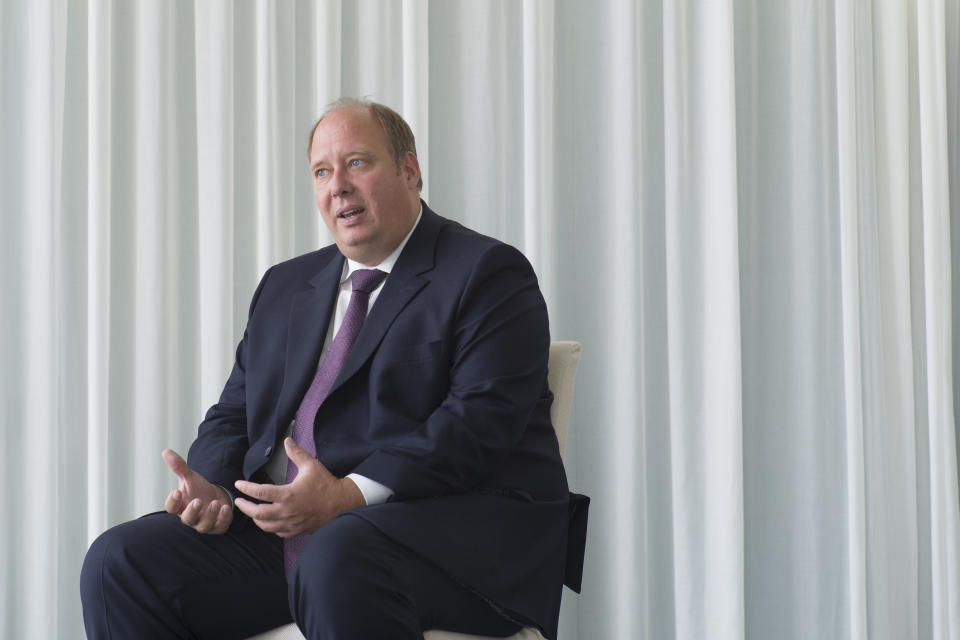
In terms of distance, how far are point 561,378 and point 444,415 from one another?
393mm

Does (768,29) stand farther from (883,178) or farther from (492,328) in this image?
(492,328)

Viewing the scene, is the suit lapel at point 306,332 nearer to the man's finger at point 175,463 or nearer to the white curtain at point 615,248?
the man's finger at point 175,463

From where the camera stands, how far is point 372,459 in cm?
164

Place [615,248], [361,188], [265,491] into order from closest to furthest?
[265,491] < [361,188] < [615,248]

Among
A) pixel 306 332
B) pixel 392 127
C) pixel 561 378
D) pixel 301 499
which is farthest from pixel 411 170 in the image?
pixel 301 499

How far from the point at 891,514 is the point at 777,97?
4.16 feet

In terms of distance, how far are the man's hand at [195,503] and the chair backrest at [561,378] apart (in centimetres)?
70

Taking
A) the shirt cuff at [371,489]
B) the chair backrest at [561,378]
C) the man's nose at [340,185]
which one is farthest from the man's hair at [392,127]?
the shirt cuff at [371,489]

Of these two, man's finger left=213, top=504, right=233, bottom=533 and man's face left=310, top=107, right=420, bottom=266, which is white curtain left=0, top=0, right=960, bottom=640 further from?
man's finger left=213, top=504, right=233, bottom=533

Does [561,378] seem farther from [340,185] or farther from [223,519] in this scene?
[223,519]

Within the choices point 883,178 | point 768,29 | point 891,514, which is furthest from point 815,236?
point 891,514

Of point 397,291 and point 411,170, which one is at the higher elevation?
point 411,170

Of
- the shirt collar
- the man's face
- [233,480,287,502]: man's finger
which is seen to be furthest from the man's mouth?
[233,480,287,502]: man's finger

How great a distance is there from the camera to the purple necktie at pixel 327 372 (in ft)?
5.88
